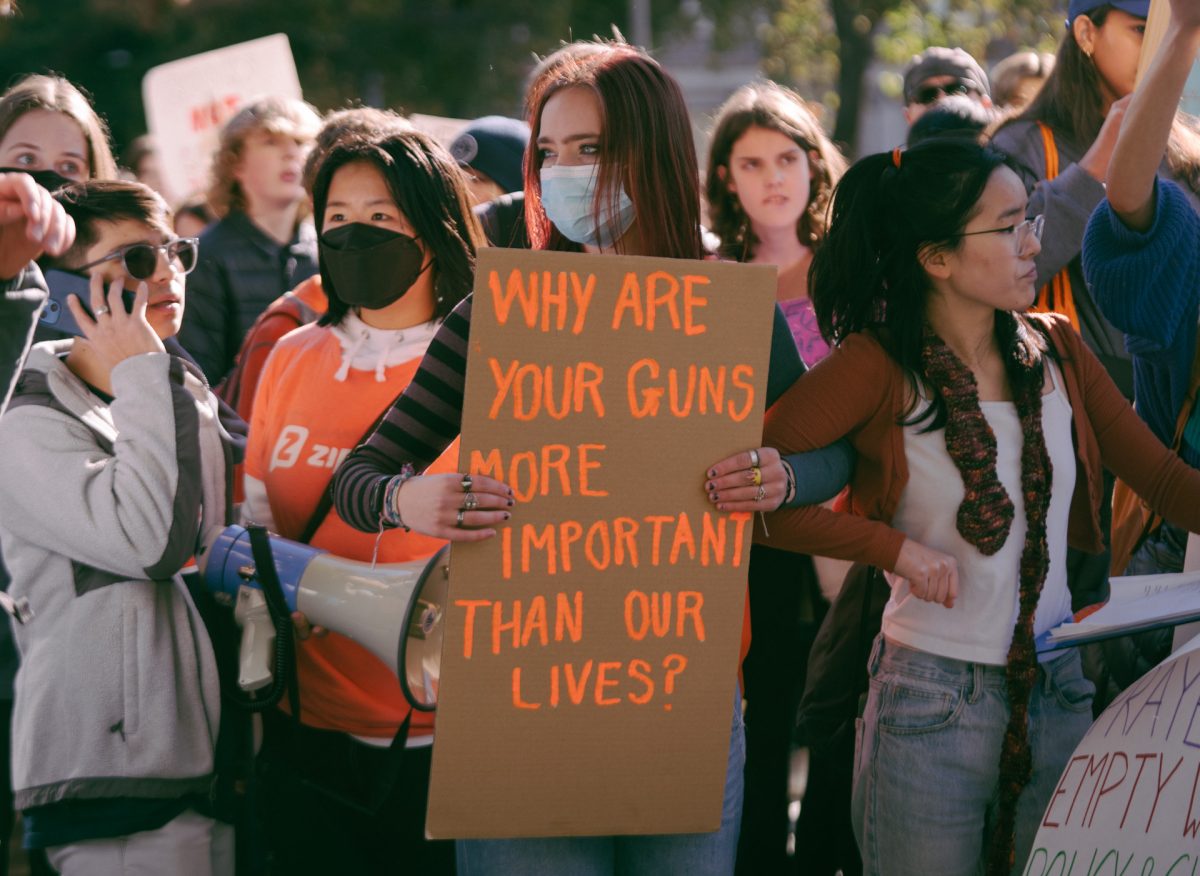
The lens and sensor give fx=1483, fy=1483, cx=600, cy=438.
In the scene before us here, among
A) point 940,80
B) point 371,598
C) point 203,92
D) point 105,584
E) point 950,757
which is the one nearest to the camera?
point 950,757

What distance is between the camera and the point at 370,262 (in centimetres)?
306

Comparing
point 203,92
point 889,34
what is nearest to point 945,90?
point 203,92

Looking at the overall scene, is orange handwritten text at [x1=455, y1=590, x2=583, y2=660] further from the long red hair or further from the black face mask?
the black face mask

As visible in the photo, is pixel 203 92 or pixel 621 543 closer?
pixel 621 543

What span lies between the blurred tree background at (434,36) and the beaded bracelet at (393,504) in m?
13.7

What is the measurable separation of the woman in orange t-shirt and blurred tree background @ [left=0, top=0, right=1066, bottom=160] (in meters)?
12.8

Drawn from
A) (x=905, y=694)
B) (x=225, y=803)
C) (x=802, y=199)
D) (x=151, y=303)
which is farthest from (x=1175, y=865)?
(x=802, y=199)

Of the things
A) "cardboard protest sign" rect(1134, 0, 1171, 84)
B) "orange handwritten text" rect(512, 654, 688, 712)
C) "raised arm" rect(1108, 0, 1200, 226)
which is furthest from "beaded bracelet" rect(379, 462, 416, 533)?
"cardboard protest sign" rect(1134, 0, 1171, 84)

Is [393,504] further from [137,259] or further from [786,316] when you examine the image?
[786,316]

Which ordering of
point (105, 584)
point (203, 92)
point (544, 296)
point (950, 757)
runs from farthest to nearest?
1. point (203, 92)
2. point (105, 584)
3. point (950, 757)
4. point (544, 296)

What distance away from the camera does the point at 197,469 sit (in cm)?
291

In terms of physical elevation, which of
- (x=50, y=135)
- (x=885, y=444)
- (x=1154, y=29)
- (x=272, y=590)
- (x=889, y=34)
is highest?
(x=889, y=34)

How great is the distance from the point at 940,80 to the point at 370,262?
7.21 feet

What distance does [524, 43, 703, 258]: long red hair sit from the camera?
94.8 inches
